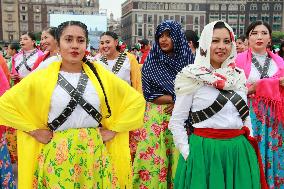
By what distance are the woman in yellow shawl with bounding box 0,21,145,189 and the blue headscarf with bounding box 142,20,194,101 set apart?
4.01 ft

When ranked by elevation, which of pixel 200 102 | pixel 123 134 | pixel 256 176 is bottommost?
pixel 256 176

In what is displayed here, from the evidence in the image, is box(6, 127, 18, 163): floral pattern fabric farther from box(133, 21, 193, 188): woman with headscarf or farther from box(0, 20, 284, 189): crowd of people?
box(0, 20, 284, 189): crowd of people

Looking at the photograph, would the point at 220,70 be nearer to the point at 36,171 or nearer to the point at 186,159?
Result: the point at 186,159

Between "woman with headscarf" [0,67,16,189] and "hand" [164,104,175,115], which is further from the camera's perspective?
"hand" [164,104,175,115]

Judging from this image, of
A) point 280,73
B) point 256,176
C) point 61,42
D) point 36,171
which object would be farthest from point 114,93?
point 280,73

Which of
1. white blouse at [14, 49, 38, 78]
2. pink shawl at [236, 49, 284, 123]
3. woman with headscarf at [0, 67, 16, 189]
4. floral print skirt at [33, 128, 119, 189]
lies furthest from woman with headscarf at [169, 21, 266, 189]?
white blouse at [14, 49, 38, 78]

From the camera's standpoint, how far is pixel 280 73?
474 cm

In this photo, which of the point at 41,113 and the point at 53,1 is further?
the point at 53,1

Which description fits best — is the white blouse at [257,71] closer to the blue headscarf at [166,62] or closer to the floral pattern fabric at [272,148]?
the floral pattern fabric at [272,148]

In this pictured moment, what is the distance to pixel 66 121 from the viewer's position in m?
3.05

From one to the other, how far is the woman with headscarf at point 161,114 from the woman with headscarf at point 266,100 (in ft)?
2.66

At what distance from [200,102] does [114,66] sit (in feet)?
10.8

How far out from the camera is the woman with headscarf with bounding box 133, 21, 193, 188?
4.37 m

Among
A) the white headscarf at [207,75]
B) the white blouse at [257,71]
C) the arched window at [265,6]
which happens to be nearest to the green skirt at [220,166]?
the white headscarf at [207,75]
